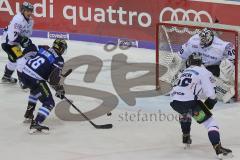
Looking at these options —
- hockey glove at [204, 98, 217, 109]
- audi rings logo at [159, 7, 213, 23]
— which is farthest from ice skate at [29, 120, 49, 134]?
audi rings logo at [159, 7, 213, 23]

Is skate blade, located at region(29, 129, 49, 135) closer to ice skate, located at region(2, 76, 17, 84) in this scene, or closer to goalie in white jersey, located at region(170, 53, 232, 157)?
goalie in white jersey, located at region(170, 53, 232, 157)

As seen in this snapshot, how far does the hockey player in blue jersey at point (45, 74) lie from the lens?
6.90 m

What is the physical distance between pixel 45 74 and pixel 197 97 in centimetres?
177

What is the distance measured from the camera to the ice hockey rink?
623 centimetres

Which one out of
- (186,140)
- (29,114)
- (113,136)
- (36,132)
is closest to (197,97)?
(186,140)

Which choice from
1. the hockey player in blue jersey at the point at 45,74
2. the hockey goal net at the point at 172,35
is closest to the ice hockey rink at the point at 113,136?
the hockey player in blue jersey at the point at 45,74

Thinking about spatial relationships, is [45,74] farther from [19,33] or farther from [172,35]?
[172,35]

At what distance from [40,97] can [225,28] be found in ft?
9.76

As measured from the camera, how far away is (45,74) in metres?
6.98

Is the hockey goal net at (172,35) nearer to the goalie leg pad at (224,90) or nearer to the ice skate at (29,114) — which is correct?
the goalie leg pad at (224,90)

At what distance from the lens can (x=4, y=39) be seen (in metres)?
9.22

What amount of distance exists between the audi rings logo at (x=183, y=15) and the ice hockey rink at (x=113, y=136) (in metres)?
2.63

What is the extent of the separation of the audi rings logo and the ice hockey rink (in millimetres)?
2629

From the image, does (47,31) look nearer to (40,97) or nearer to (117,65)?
(117,65)
